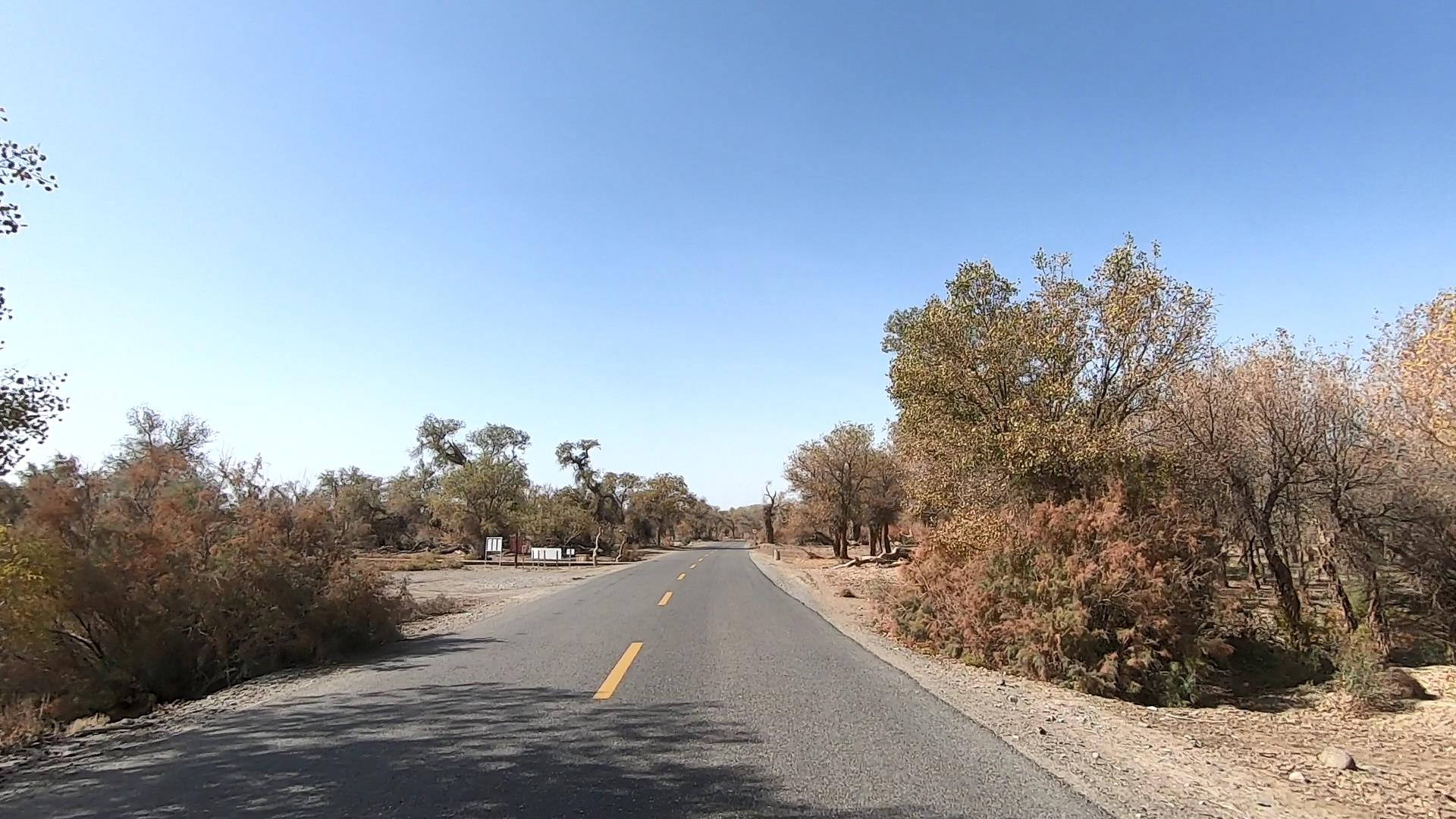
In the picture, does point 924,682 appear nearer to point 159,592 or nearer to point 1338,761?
point 1338,761

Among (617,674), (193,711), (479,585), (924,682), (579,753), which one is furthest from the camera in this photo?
(479,585)

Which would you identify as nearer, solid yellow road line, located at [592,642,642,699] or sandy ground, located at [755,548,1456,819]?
sandy ground, located at [755,548,1456,819]

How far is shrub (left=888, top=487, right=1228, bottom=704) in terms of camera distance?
1107cm

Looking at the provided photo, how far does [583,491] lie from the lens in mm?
83375

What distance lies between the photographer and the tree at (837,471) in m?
46.7

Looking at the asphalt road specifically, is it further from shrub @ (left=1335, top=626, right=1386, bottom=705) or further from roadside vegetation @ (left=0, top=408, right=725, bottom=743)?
shrub @ (left=1335, top=626, right=1386, bottom=705)

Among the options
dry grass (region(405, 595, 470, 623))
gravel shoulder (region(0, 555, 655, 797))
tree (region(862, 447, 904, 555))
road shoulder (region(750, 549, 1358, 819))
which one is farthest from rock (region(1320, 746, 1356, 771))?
tree (region(862, 447, 904, 555))

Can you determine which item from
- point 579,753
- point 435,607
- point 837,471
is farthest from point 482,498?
point 579,753

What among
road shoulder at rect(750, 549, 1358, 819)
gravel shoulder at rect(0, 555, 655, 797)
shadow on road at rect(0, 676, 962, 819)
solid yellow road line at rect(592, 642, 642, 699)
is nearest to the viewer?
shadow on road at rect(0, 676, 962, 819)

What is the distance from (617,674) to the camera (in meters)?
9.15

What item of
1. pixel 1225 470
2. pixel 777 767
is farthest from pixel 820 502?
pixel 777 767

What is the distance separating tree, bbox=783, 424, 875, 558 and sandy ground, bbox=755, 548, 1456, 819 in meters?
33.7

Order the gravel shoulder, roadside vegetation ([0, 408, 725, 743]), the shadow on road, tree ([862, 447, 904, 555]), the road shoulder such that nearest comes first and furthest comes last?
1. the shadow on road
2. the road shoulder
3. the gravel shoulder
4. roadside vegetation ([0, 408, 725, 743])
5. tree ([862, 447, 904, 555])

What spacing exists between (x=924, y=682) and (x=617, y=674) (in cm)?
371
